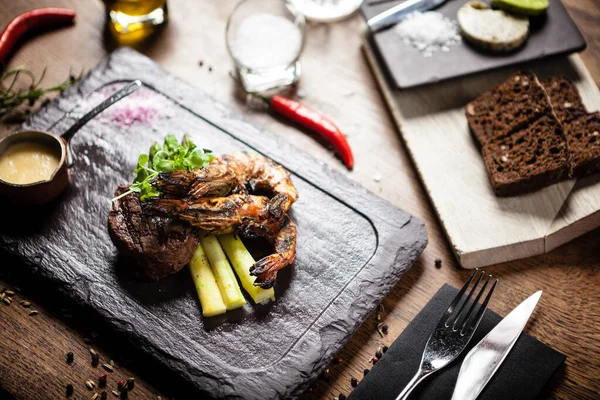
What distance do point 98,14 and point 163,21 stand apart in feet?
1.74

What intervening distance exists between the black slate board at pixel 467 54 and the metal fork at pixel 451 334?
1612 millimetres

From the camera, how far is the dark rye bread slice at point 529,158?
4027mm

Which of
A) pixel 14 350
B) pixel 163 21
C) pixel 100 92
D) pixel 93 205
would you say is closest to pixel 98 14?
pixel 163 21

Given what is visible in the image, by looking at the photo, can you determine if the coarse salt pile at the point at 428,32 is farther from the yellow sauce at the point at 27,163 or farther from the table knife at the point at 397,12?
the yellow sauce at the point at 27,163

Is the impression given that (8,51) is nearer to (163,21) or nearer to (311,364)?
(163,21)

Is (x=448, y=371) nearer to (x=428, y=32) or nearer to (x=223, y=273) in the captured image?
(x=223, y=273)

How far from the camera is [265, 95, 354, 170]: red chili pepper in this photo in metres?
4.36

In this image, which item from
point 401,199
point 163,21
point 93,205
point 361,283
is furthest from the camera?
point 163,21

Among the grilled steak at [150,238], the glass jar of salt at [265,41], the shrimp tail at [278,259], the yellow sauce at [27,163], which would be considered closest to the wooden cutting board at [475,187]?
the glass jar of salt at [265,41]

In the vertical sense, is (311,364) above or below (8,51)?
below

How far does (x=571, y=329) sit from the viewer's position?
3721mm

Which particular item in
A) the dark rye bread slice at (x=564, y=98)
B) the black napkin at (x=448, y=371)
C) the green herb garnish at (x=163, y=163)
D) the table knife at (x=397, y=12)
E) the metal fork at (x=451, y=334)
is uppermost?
the green herb garnish at (x=163, y=163)

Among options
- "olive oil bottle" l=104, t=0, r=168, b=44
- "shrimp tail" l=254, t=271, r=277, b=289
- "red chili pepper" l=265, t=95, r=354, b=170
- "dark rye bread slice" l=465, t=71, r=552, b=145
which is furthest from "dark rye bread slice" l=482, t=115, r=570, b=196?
"olive oil bottle" l=104, t=0, r=168, b=44

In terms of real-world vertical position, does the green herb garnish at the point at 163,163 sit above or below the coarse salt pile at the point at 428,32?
above
